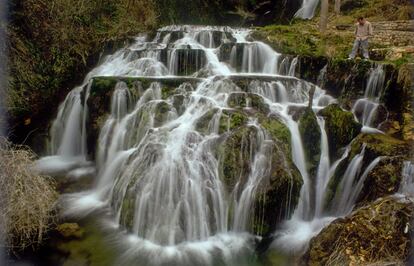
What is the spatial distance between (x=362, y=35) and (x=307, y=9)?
9.10 m

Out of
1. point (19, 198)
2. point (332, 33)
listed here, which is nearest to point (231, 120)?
point (19, 198)

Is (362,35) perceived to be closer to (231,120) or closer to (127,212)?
(231,120)

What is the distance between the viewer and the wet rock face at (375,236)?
540 cm

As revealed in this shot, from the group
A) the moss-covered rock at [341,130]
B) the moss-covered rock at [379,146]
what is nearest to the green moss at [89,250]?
the moss-covered rock at [341,130]

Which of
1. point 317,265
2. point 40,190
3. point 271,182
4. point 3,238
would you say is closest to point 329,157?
point 271,182

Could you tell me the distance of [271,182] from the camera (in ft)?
26.4

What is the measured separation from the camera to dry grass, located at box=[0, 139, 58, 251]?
614cm

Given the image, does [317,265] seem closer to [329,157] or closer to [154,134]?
[329,157]

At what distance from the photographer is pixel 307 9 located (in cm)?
2011

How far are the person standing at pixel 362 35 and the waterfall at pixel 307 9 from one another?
8.31m

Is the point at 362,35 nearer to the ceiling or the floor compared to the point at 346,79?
nearer to the ceiling

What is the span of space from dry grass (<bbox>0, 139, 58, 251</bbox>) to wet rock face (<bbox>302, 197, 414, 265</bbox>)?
490 cm

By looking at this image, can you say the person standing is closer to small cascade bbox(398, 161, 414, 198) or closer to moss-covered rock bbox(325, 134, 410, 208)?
moss-covered rock bbox(325, 134, 410, 208)

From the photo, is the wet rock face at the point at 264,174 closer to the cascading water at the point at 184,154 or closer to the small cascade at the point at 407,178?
the cascading water at the point at 184,154
